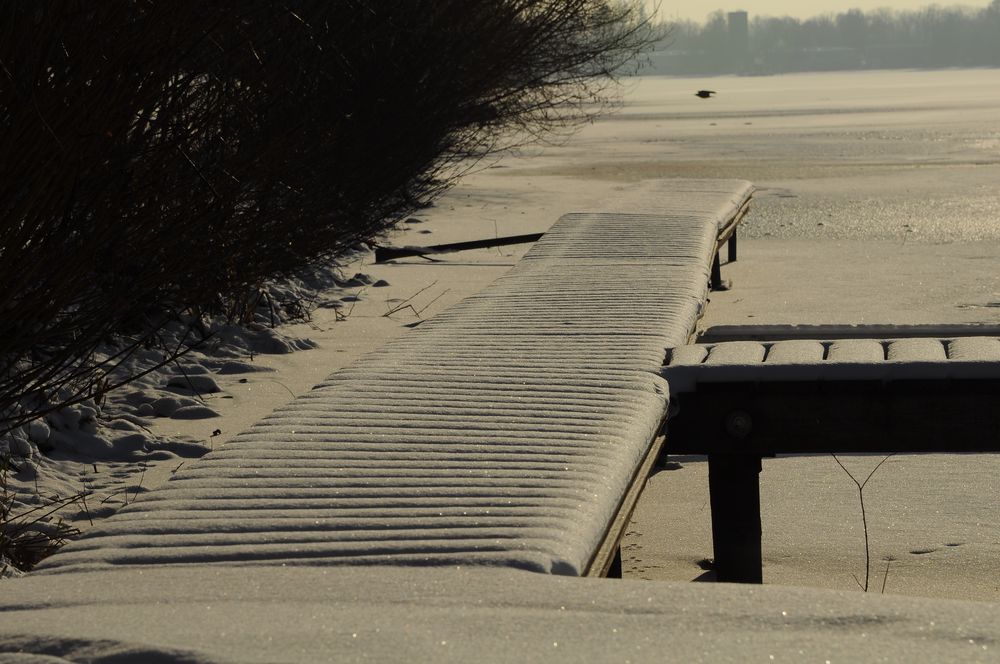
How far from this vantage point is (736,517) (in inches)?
171

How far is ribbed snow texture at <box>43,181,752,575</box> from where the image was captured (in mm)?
2768

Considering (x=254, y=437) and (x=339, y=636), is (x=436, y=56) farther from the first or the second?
(x=339, y=636)

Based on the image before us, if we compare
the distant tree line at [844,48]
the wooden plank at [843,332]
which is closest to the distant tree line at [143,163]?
the wooden plank at [843,332]

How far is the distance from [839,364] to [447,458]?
4.95 feet

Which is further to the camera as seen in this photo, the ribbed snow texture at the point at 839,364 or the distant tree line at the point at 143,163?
the ribbed snow texture at the point at 839,364

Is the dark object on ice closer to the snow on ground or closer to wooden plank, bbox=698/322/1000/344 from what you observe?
the snow on ground

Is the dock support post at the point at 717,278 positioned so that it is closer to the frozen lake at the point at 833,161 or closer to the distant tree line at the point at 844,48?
the frozen lake at the point at 833,161

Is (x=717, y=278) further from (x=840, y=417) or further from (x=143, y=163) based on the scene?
→ (x=143, y=163)

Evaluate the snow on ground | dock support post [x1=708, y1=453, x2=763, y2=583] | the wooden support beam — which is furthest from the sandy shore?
the wooden support beam

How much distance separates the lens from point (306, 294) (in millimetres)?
9508

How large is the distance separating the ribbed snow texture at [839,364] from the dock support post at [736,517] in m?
0.31

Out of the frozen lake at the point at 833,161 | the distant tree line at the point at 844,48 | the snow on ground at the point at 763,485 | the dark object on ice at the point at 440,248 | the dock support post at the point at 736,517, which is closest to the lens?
the snow on ground at the point at 763,485

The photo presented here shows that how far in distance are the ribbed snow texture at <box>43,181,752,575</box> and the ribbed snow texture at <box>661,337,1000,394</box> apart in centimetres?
15

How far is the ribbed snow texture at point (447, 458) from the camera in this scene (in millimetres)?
2768
